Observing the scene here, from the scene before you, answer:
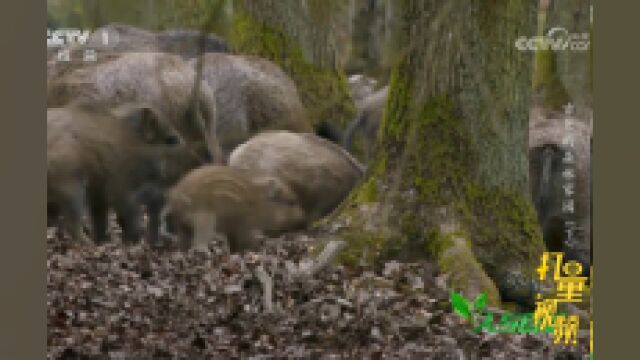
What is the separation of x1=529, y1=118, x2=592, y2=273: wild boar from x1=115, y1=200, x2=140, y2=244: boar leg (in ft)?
9.90

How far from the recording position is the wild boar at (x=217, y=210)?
8484 mm

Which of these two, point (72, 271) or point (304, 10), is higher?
point (304, 10)

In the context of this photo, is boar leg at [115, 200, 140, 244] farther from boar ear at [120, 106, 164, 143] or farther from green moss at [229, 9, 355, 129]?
green moss at [229, 9, 355, 129]

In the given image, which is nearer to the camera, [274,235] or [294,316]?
[294,316]

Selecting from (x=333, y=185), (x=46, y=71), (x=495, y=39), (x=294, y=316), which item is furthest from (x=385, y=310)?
(x=46, y=71)

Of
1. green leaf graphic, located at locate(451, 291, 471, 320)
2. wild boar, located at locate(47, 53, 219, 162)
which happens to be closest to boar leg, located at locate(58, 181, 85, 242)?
wild boar, located at locate(47, 53, 219, 162)

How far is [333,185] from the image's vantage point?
9.15 meters

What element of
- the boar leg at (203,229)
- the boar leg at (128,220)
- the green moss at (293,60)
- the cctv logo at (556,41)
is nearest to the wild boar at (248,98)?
the green moss at (293,60)

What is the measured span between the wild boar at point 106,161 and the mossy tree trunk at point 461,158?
1.52 metres

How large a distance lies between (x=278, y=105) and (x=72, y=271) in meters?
2.42

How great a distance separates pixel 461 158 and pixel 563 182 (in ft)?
2.63

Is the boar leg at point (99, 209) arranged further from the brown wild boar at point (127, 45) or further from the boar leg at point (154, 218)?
the brown wild boar at point (127, 45)

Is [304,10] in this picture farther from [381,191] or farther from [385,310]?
[385,310]

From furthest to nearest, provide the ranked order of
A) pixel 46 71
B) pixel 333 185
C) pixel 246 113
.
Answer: pixel 246 113
pixel 333 185
pixel 46 71
